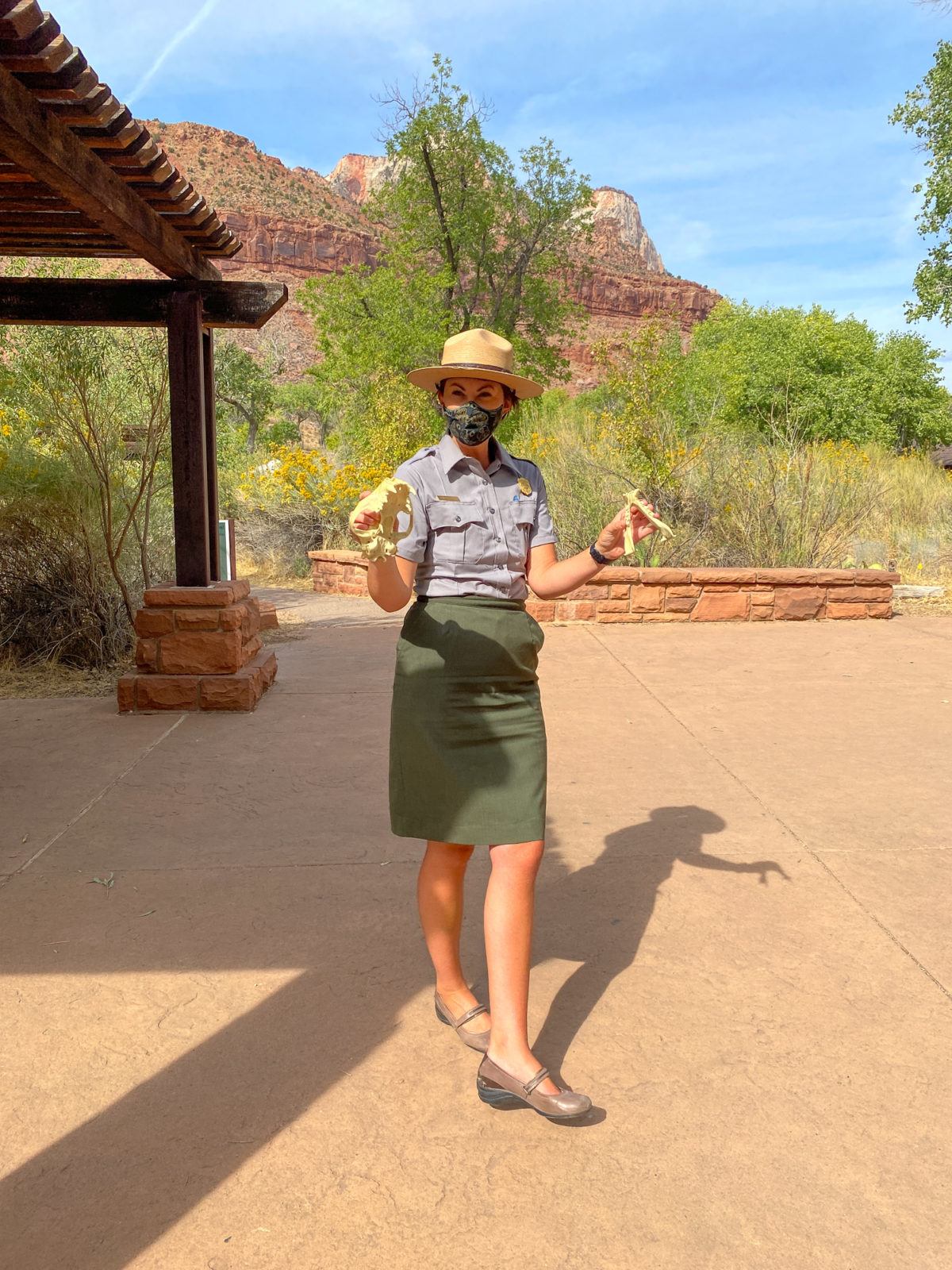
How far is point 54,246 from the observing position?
21.1ft

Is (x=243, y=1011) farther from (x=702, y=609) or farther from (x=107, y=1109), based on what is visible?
(x=702, y=609)

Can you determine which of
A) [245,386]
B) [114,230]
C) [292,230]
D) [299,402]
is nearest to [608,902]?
[114,230]

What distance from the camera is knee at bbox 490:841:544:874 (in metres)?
2.47

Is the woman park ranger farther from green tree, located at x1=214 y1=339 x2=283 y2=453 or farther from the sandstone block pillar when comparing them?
green tree, located at x1=214 y1=339 x2=283 y2=453

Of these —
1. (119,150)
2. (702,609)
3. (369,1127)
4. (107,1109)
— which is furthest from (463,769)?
(702,609)

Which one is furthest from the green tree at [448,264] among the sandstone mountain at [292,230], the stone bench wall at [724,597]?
the sandstone mountain at [292,230]

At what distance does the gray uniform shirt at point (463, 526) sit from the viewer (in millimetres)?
2561

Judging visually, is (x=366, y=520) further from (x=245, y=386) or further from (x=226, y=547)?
(x=245, y=386)

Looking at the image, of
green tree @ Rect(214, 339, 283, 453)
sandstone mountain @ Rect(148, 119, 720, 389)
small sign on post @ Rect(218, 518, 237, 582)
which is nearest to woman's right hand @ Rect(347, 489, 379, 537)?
small sign on post @ Rect(218, 518, 237, 582)

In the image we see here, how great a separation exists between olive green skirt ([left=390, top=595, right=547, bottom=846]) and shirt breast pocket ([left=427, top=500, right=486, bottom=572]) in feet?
0.31

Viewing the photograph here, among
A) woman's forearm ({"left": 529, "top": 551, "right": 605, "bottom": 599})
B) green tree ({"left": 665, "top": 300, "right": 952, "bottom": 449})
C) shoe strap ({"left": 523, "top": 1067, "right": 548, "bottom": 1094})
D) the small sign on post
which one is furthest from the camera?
green tree ({"left": 665, "top": 300, "right": 952, "bottom": 449})

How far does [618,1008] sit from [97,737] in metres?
3.78

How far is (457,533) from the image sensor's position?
258cm

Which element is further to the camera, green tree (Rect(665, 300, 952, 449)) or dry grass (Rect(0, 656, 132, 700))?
green tree (Rect(665, 300, 952, 449))
